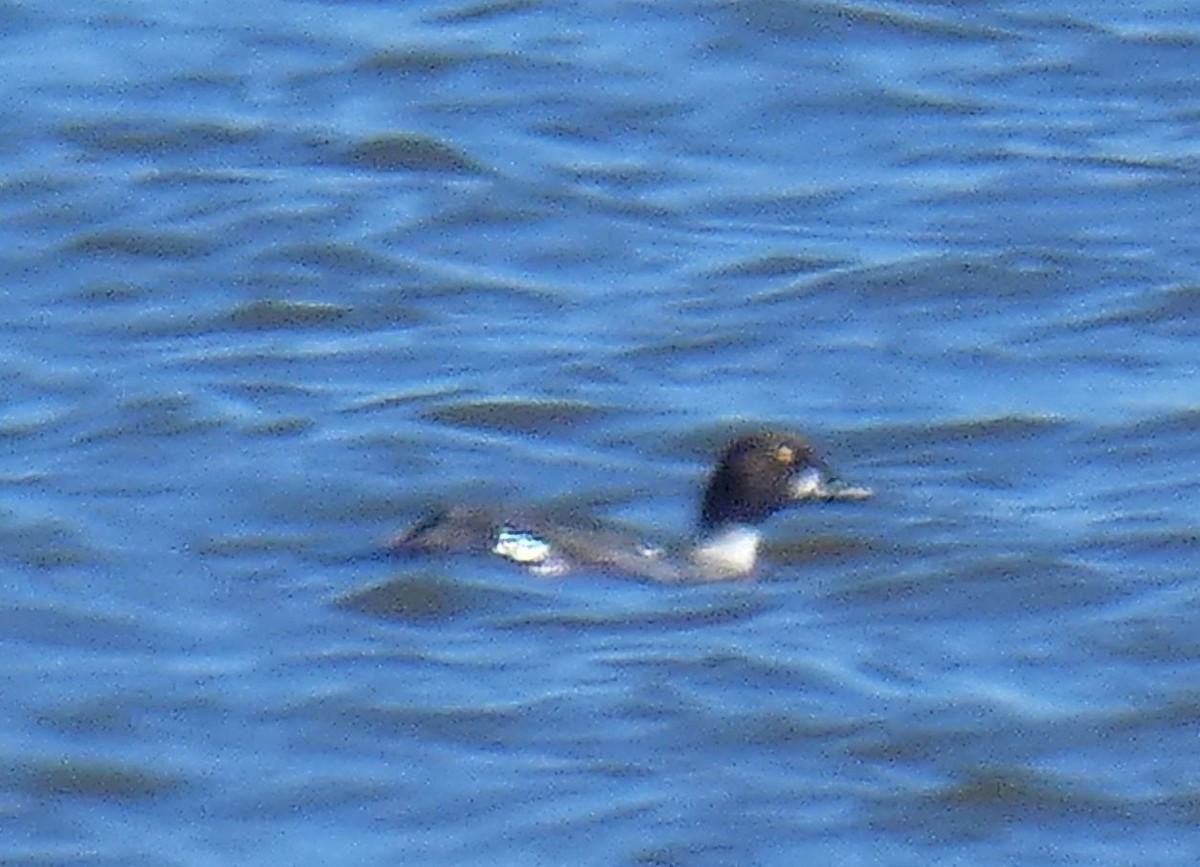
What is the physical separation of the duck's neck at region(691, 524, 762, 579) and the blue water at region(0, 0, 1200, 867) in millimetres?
89

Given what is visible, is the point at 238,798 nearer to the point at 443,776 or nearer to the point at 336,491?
the point at 443,776

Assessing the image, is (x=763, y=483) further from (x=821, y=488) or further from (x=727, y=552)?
(x=727, y=552)

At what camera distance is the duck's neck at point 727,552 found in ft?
39.8

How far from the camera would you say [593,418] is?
1349 cm

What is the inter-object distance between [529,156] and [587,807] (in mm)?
6231

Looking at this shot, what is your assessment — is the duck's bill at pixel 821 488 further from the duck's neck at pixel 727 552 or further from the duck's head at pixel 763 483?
the duck's neck at pixel 727 552

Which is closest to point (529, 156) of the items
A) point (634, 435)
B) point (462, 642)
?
point (634, 435)

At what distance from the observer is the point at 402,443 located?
1321 cm

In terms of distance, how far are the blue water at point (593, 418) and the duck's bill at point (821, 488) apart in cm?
14

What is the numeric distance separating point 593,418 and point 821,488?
1.24 meters

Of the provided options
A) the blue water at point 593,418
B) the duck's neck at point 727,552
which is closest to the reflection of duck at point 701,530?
the duck's neck at point 727,552

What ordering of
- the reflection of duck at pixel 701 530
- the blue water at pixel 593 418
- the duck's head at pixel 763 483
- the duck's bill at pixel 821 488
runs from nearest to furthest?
1. the blue water at pixel 593 418
2. the reflection of duck at pixel 701 530
3. the duck's head at pixel 763 483
4. the duck's bill at pixel 821 488

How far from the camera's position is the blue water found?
10695 millimetres

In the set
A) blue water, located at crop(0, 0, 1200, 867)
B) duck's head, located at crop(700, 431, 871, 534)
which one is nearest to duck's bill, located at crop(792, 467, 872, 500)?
duck's head, located at crop(700, 431, 871, 534)
